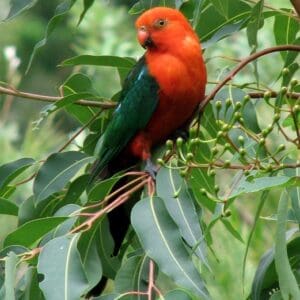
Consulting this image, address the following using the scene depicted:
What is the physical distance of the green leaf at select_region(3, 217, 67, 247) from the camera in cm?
195

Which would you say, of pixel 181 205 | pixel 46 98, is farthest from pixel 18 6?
pixel 181 205

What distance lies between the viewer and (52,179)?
223cm

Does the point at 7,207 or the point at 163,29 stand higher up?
the point at 163,29

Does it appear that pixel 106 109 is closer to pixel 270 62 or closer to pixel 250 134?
pixel 250 134

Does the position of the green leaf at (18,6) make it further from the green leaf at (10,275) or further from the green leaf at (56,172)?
the green leaf at (10,275)

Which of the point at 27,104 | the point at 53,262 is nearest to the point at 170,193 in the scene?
the point at 53,262

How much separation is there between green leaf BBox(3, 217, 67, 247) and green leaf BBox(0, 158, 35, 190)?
1.11 ft

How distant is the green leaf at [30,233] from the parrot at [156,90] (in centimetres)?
49

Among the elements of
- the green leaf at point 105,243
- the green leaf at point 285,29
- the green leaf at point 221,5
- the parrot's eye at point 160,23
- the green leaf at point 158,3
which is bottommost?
the green leaf at point 105,243

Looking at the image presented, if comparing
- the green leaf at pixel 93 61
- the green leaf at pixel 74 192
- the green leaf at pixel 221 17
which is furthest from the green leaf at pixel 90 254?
the green leaf at pixel 221 17

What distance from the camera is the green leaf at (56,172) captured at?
220 centimetres

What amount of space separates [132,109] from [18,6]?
0.48 m

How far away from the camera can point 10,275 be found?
1.77 metres

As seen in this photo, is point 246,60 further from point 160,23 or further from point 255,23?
point 160,23
